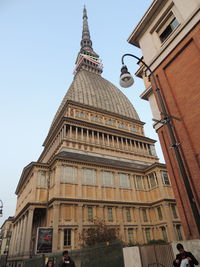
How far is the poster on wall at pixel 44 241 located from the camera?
15.7 meters

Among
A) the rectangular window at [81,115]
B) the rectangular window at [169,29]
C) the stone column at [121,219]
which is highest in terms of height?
the rectangular window at [81,115]

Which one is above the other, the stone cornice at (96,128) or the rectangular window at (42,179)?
the stone cornice at (96,128)

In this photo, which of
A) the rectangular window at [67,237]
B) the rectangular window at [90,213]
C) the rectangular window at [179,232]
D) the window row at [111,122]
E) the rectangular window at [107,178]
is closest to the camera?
the rectangular window at [67,237]

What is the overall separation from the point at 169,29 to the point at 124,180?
26.4m

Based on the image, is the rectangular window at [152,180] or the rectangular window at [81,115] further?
the rectangular window at [81,115]

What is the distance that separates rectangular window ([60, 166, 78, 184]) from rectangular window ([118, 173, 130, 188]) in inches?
337

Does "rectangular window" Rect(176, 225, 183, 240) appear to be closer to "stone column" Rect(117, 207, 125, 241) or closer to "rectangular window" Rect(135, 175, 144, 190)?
"rectangular window" Rect(135, 175, 144, 190)

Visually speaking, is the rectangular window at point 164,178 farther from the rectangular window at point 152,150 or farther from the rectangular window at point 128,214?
the rectangular window at point 152,150

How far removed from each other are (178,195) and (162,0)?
45.3 ft

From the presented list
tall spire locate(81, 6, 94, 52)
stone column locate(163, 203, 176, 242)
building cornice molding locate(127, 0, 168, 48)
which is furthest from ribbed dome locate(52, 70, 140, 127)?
tall spire locate(81, 6, 94, 52)

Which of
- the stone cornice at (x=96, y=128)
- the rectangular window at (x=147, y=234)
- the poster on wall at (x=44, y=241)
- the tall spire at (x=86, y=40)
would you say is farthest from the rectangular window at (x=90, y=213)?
the tall spire at (x=86, y=40)

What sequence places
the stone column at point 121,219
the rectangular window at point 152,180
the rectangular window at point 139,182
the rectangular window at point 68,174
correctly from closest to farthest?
the stone column at point 121,219
the rectangular window at point 68,174
the rectangular window at point 152,180
the rectangular window at point 139,182

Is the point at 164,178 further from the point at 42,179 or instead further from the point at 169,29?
the point at 169,29

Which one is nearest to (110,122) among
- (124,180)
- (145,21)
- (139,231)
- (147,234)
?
(124,180)
